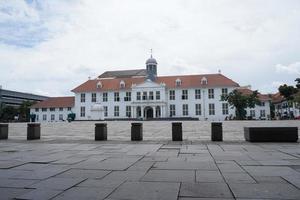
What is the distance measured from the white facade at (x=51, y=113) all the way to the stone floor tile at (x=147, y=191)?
8529 cm

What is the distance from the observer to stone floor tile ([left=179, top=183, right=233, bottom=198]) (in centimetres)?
470

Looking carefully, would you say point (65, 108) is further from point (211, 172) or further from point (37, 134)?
point (211, 172)

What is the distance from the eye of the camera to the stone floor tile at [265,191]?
4.59 m

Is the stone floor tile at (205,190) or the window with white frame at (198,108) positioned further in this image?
the window with white frame at (198,108)

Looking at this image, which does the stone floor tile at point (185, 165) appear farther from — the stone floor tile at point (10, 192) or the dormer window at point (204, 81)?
the dormer window at point (204, 81)

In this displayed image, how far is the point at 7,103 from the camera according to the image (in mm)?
117688

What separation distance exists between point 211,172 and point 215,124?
7.73 m

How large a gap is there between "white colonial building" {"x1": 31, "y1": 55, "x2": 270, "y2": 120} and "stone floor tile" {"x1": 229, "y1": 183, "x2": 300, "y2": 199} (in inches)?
2534

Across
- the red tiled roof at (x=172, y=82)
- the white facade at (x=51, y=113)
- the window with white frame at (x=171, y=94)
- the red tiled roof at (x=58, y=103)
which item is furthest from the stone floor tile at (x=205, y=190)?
the red tiled roof at (x=58, y=103)

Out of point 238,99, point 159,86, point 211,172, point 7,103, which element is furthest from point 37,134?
point 7,103

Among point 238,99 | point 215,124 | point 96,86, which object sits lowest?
point 215,124

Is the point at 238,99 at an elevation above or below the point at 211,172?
above

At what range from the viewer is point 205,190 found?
500 cm

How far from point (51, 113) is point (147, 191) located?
290 feet
